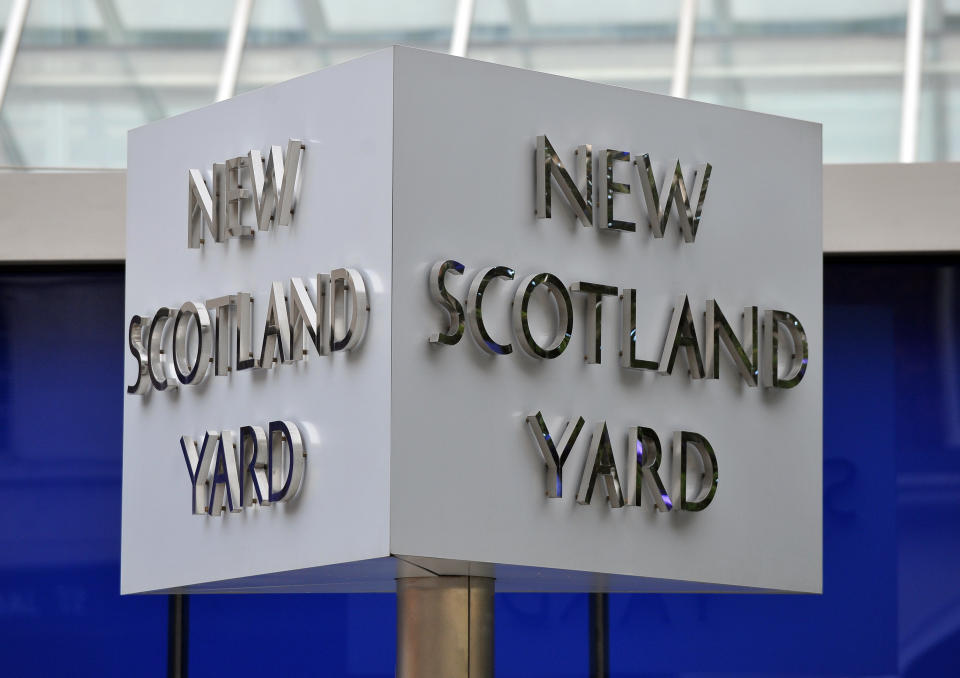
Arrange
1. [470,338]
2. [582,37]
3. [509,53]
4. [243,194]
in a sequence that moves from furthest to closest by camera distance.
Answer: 1. [582,37]
2. [509,53]
3. [243,194]
4. [470,338]

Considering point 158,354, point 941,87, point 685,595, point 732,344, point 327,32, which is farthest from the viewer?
point 327,32

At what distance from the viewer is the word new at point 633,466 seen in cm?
597

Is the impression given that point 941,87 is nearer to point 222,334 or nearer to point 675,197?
point 675,197

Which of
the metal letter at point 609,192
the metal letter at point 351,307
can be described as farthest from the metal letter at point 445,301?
the metal letter at point 609,192

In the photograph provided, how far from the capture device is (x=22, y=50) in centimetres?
Result: 1205

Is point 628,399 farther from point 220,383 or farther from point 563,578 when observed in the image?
point 220,383

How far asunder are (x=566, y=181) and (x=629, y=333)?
60cm

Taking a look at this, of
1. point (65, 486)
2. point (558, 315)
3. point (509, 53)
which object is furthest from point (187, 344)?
point (509, 53)

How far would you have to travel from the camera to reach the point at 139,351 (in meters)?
6.67

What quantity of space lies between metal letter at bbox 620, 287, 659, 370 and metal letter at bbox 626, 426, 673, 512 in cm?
24

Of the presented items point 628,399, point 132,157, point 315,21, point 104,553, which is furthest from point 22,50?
point 628,399

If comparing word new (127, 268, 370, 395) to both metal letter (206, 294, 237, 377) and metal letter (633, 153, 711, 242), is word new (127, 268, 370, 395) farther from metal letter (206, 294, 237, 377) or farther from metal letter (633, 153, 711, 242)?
metal letter (633, 153, 711, 242)

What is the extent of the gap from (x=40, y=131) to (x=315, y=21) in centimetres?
209

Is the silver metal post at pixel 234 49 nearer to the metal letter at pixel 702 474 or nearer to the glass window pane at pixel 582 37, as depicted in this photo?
the glass window pane at pixel 582 37
